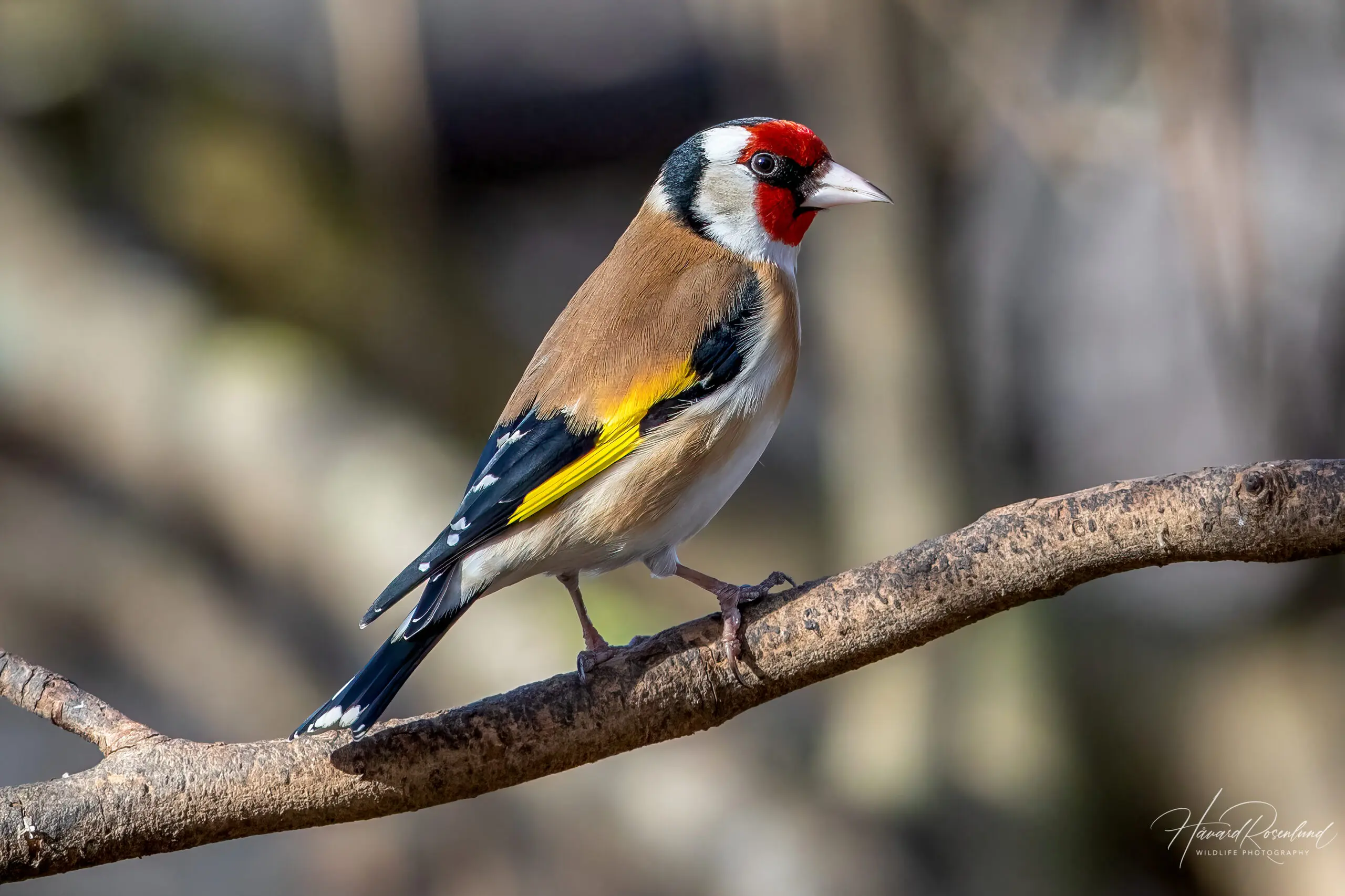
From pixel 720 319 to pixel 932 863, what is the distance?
104 inches

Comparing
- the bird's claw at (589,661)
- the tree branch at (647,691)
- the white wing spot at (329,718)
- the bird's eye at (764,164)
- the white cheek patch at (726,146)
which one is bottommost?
the tree branch at (647,691)

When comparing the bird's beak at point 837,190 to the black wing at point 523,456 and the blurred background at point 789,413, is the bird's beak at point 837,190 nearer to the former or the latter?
the black wing at point 523,456

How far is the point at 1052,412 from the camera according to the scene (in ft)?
24.2

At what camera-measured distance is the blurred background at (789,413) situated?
5.05 metres

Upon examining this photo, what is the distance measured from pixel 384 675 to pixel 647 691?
0.50 meters

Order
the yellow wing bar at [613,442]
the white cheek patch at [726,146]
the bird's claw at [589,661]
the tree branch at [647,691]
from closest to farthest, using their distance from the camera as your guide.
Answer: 1. the tree branch at [647,691]
2. the bird's claw at [589,661]
3. the yellow wing bar at [613,442]
4. the white cheek patch at [726,146]

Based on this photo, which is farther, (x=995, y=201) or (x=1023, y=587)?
(x=995, y=201)

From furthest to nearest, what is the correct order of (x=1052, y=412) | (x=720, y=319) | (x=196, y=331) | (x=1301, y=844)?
(x=1052, y=412) → (x=196, y=331) → (x=1301, y=844) → (x=720, y=319)

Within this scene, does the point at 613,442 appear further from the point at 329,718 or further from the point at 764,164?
the point at 764,164

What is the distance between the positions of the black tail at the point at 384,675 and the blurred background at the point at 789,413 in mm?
2494

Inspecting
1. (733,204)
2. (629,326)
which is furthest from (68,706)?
(733,204)

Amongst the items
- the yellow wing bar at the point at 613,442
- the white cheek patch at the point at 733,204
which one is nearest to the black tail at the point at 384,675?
the yellow wing bar at the point at 613,442

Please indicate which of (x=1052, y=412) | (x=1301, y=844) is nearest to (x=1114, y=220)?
(x=1052, y=412)

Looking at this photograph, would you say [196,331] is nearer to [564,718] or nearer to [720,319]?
[720,319]
